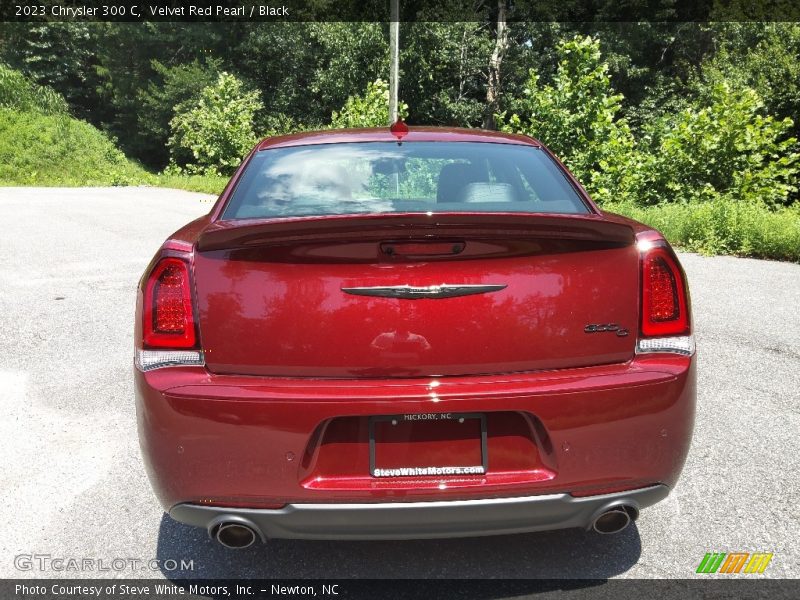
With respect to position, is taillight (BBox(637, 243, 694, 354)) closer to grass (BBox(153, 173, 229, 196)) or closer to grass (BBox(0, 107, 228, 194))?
grass (BBox(153, 173, 229, 196))

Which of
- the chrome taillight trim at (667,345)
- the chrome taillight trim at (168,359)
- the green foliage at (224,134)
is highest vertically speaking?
the chrome taillight trim at (667,345)

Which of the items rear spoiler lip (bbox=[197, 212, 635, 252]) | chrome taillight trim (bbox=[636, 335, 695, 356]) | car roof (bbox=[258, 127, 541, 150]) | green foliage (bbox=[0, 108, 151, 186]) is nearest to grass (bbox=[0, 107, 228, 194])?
green foliage (bbox=[0, 108, 151, 186])

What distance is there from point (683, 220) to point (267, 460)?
10507 millimetres

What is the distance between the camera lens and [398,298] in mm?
2096

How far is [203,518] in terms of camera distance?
2201 millimetres

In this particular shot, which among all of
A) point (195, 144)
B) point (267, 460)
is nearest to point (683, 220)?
point (267, 460)

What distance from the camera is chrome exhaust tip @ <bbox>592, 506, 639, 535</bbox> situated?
2213mm

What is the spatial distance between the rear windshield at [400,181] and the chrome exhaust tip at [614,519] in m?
1.03

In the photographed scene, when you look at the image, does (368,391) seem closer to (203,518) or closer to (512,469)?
(512,469)

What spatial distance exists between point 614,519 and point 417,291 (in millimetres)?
952

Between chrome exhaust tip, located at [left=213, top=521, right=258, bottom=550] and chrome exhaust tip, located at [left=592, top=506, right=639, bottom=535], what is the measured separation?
3.46 feet

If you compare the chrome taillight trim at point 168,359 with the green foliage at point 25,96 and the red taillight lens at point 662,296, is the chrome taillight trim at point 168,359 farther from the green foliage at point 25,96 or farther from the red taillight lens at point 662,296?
the green foliage at point 25,96

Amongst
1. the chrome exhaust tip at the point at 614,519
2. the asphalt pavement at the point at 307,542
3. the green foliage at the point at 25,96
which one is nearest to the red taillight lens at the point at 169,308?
the asphalt pavement at the point at 307,542

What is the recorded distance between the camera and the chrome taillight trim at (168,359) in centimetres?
219
